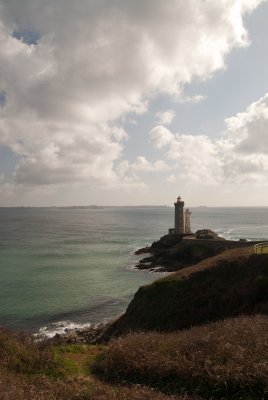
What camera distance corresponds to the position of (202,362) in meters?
12.1

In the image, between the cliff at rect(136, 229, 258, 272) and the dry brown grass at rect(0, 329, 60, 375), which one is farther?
the cliff at rect(136, 229, 258, 272)

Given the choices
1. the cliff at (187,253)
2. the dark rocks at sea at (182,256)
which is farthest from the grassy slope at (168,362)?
the dark rocks at sea at (182,256)

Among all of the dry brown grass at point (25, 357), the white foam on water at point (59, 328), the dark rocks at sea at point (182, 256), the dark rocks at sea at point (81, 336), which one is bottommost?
the white foam on water at point (59, 328)

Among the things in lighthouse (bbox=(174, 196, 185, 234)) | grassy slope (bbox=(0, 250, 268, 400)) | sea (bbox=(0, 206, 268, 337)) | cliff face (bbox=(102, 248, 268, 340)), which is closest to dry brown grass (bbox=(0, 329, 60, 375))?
grassy slope (bbox=(0, 250, 268, 400))

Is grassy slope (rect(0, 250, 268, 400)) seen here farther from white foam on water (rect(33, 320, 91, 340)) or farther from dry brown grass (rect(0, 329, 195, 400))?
white foam on water (rect(33, 320, 91, 340))

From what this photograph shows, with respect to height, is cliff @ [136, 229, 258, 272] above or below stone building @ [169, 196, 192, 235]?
below

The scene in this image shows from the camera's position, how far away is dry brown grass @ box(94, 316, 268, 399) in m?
10.8

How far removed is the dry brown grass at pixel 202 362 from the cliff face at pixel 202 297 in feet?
17.3

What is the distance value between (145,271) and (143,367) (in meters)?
42.5

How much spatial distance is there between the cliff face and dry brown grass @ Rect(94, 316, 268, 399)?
527cm

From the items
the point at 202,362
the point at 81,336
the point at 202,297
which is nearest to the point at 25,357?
the point at 202,362

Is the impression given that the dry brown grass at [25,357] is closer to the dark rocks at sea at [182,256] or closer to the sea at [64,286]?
the sea at [64,286]

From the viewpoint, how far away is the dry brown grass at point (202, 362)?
35.3 feet

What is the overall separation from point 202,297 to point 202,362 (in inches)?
440
